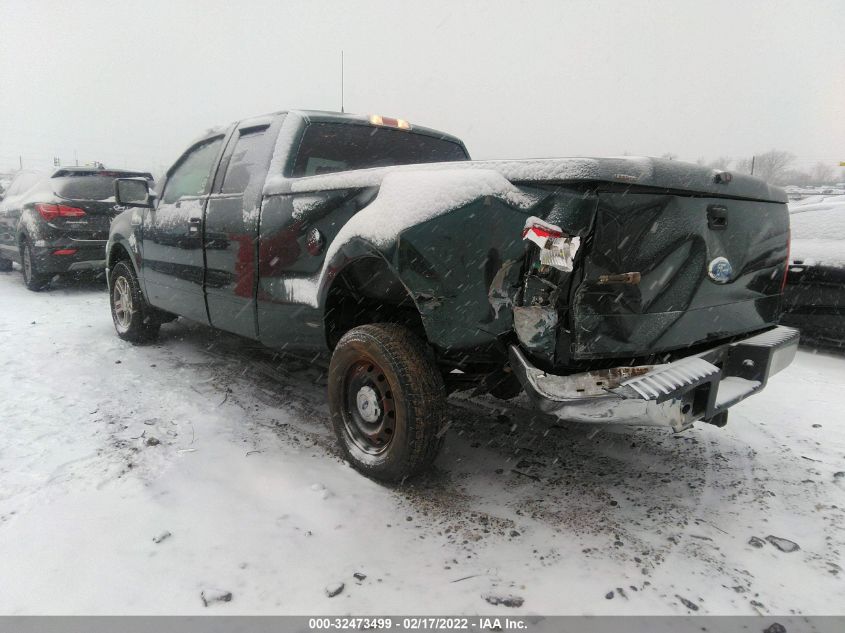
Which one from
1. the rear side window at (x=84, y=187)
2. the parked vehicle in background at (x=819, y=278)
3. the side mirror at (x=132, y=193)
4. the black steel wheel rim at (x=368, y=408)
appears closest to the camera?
the black steel wheel rim at (x=368, y=408)

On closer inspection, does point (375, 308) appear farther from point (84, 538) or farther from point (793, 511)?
point (793, 511)

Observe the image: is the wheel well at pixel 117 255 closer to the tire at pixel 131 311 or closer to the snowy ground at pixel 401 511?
the tire at pixel 131 311

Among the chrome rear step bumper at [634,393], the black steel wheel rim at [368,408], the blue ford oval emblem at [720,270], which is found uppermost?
the blue ford oval emblem at [720,270]

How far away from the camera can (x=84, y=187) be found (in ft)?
24.6

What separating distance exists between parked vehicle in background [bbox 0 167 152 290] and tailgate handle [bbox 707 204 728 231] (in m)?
7.28

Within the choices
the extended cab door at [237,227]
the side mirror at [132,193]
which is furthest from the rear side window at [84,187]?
the extended cab door at [237,227]

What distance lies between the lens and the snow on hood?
4.93m

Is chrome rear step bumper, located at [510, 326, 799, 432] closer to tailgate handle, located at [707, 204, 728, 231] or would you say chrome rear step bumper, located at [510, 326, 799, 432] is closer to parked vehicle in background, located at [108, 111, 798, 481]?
parked vehicle in background, located at [108, 111, 798, 481]

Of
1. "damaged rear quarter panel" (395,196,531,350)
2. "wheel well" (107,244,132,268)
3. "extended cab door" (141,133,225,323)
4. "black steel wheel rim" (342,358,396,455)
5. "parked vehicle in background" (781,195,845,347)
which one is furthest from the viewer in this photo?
"wheel well" (107,244,132,268)

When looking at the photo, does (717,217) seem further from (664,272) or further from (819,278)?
(819,278)

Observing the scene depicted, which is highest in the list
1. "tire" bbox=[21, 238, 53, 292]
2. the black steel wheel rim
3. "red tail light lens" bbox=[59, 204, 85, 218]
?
"red tail light lens" bbox=[59, 204, 85, 218]

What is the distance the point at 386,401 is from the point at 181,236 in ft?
8.01

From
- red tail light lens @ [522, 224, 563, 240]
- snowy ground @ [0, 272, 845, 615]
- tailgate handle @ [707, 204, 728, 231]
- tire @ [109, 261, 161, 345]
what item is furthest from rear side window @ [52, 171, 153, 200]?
tailgate handle @ [707, 204, 728, 231]

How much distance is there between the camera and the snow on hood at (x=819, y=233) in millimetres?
4930
